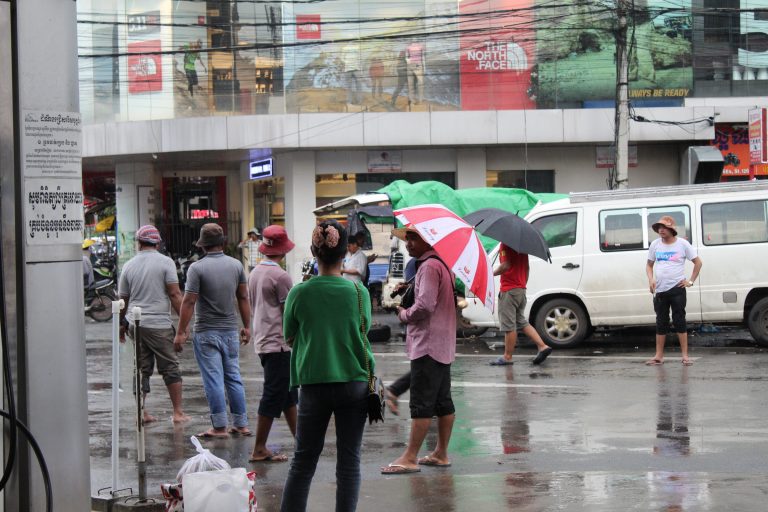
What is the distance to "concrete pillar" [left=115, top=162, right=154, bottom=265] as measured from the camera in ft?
108

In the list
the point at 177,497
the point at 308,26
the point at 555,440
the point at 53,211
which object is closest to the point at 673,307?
the point at 555,440

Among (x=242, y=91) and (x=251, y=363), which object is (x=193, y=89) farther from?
(x=251, y=363)

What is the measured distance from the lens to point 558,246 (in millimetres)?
14977

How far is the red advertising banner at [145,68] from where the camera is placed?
1194 inches

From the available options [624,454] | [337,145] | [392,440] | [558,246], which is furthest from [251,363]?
[337,145]

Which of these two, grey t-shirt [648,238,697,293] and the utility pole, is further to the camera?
the utility pole

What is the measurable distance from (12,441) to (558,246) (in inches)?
437

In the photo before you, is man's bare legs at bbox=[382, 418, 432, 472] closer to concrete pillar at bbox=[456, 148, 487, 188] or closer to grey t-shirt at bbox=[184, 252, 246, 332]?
grey t-shirt at bbox=[184, 252, 246, 332]

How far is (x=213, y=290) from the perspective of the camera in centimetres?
880

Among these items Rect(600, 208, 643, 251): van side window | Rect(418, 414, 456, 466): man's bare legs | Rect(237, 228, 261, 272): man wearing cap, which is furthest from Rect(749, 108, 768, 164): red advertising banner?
Rect(418, 414, 456, 466): man's bare legs

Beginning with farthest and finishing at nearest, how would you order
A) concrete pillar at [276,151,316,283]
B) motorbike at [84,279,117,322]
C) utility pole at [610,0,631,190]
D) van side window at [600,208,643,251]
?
concrete pillar at [276,151,316,283] < utility pole at [610,0,631,190] < motorbike at [84,279,117,322] < van side window at [600,208,643,251]

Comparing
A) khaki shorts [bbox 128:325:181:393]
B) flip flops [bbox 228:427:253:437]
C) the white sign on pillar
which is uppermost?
the white sign on pillar

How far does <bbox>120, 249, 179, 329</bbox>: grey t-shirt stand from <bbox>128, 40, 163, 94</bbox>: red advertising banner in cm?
2157

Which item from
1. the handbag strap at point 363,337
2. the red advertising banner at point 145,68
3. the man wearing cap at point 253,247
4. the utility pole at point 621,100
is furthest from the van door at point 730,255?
the red advertising banner at point 145,68
